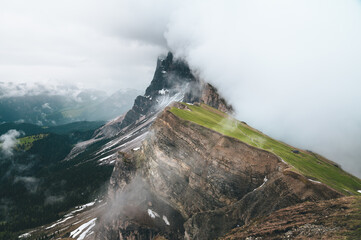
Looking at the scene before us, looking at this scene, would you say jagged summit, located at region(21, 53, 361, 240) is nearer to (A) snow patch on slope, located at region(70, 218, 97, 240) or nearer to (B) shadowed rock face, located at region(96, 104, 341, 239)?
(B) shadowed rock face, located at region(96, 104, 341, 239)

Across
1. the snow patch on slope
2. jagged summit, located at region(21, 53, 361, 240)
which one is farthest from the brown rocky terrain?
the snow patch on slope

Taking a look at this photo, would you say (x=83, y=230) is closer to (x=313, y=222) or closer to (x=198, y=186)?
(x=198, y=186)

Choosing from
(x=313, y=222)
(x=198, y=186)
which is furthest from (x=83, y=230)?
(x=313, y=222)

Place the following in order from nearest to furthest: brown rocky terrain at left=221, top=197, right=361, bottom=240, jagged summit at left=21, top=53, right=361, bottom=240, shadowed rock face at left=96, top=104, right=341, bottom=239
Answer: brown rocky terrain at left=221, top=197, right=361, bottom=240 → jagged summit at left=21, top=53, right=361, bottom=240 → shadowed rock face at left=96, top=104, right=341, bottom=239

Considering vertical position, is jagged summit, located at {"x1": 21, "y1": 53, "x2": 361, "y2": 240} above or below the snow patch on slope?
above

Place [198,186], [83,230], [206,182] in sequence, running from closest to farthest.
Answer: [206,182] < [198,186] < [83,230]

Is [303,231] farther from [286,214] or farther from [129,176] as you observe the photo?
[129,176]

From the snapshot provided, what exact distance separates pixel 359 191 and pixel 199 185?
1307 inches

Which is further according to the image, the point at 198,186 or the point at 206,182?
the point at 198,186

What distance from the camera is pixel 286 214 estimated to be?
32438 mm

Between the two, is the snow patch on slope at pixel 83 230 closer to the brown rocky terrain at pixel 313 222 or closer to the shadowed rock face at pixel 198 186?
the shadowed rock face at pixel 198 186

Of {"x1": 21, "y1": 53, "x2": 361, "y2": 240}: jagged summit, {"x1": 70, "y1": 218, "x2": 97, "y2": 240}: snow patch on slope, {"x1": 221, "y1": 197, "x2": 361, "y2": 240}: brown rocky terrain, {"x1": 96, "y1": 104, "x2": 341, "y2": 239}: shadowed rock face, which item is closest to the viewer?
{"x1": 221, "y1": 197, "x2": 361, "y2": 240}: brown rocky terrain

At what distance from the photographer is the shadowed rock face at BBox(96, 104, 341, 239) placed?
39366 mm

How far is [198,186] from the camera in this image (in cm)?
5472
